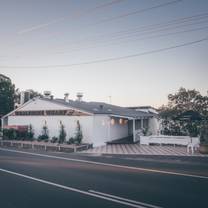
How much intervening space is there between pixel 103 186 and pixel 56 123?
698 inches

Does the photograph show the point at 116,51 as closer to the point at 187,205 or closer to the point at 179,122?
the point at 179,122

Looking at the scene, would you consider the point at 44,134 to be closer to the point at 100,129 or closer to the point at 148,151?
the point at 100,129

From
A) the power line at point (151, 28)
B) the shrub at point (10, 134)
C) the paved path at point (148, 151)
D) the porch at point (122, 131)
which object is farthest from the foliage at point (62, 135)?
the power line at point (151, 28)

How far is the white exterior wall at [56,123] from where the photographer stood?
2359 cm

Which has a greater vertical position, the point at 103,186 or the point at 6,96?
the point at 6,96

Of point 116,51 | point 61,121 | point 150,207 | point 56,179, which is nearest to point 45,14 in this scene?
point 116,51

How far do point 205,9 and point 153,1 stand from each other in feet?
11.5

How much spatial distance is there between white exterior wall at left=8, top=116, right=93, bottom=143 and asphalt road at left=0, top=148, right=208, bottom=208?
407 inches

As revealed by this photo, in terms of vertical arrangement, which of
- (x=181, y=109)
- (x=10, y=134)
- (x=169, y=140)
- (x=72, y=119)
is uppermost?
(x=181, y=109)

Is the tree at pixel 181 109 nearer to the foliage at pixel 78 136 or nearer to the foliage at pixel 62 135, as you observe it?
the foliage at pixel 78 136

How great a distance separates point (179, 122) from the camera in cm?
2711

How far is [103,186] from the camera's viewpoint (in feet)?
29.6

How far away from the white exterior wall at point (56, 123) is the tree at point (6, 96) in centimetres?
872

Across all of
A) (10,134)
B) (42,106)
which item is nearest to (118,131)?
(42,106)
